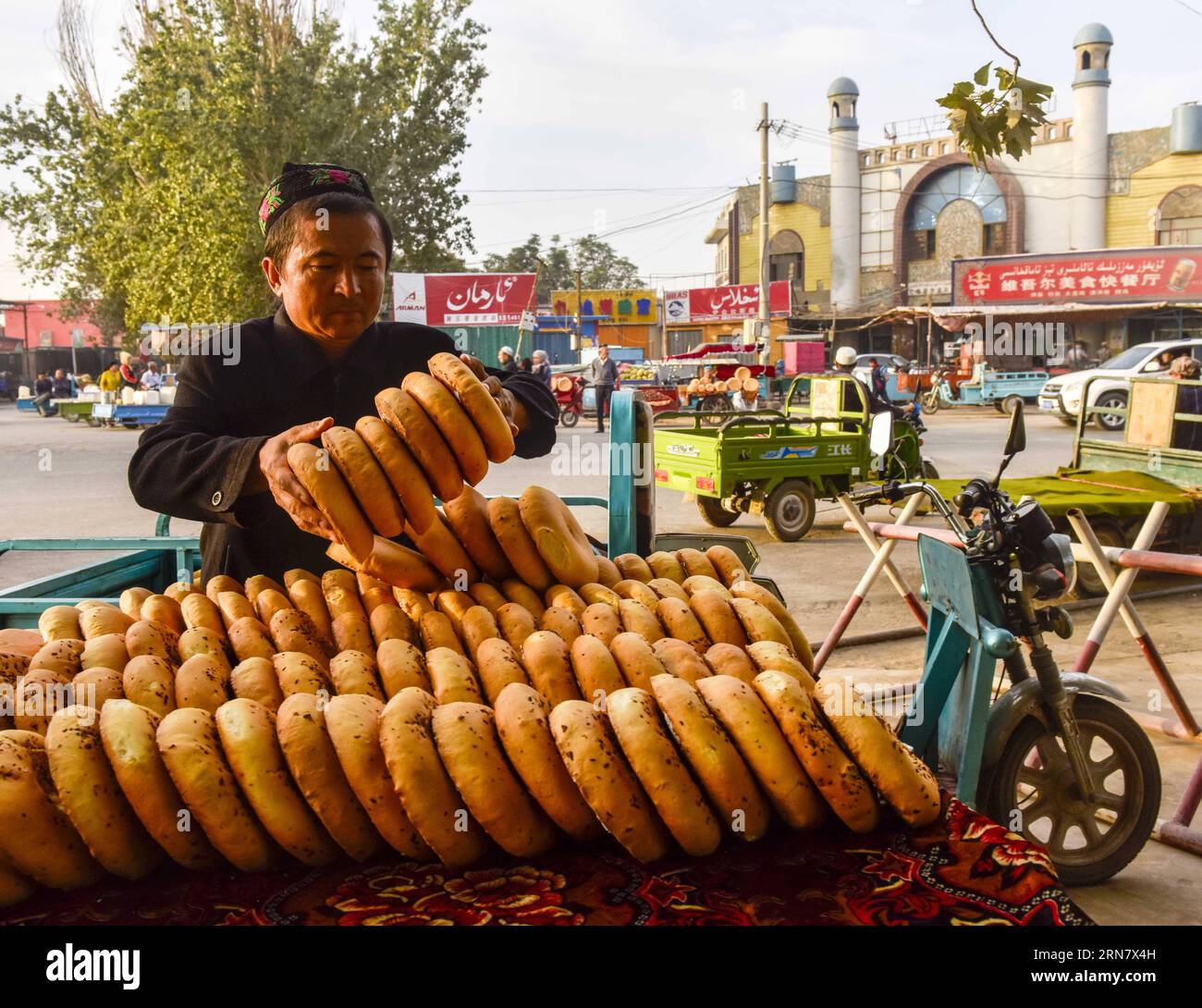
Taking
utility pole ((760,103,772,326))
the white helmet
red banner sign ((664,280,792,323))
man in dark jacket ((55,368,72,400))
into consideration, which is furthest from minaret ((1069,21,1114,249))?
man in dark jacket ((55,368,72,400))

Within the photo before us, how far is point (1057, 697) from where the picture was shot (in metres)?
2.90

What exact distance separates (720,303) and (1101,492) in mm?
33439

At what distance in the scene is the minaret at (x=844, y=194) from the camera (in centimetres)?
3919

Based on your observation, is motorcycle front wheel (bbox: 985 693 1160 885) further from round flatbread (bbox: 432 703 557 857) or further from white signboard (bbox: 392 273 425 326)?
white signboard (bbox: 392 273 425 326)

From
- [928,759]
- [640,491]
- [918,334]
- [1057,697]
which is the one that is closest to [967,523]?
[1057,697]

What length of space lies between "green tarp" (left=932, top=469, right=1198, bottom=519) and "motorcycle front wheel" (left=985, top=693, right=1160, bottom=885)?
289 cm

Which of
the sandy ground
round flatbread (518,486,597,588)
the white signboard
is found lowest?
the sandy ground

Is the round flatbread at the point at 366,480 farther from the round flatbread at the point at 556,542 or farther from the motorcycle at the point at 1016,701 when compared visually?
the motorcycle at the point at 1016,701

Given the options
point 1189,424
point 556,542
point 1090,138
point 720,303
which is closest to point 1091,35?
point 1090,138

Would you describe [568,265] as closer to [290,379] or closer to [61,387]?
[61,387]

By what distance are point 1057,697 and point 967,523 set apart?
0.64 meters

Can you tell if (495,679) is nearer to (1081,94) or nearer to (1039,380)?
(1039,380)

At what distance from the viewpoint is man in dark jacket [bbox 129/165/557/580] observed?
2311 mm

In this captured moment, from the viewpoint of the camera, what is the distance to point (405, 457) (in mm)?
1960
